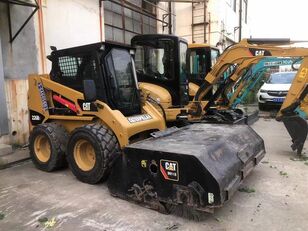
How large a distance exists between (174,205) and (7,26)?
17.2ft

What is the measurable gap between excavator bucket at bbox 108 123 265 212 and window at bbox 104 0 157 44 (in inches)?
258

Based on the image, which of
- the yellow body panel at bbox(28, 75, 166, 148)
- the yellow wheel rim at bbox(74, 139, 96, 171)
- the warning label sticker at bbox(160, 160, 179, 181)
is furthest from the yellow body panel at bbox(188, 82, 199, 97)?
the warning label sticker at bbox(160, 160, 179, 181)

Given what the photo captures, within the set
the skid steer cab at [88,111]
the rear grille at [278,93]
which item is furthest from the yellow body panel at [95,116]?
the rear grille at [278,93]

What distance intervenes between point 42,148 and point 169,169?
3025mm

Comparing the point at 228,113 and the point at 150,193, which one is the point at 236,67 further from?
the point at 150,193

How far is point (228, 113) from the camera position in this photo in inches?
312

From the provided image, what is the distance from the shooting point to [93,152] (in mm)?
4828

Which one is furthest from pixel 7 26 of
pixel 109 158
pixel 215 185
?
pixel 215 185

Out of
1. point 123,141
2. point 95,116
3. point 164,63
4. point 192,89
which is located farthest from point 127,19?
point 123,141

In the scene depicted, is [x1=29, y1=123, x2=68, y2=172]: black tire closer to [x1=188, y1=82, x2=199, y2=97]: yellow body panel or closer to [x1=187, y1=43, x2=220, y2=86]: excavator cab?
[x1=188, y1=82, x2=199, y2=97]: yellow body panel

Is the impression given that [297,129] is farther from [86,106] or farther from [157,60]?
[86,106]

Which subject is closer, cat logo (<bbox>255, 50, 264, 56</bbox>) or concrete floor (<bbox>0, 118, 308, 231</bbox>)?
concrete floor (<bbox>0, 118, 308, 231</bbox>)

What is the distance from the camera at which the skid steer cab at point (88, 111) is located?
466cm

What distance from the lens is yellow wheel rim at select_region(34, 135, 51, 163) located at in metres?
5.58
